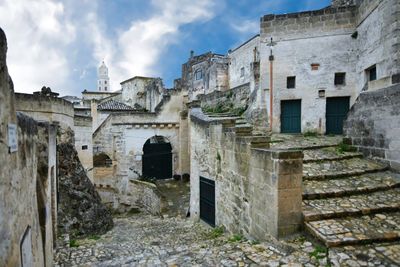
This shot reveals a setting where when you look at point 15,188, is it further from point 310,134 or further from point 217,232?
point 310,134

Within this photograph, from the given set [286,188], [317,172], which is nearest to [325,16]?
[317,172]

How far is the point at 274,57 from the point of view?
1055cm

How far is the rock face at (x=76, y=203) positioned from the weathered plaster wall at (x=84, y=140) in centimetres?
256

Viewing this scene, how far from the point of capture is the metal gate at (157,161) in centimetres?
1680

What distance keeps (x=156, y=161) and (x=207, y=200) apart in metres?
8.66

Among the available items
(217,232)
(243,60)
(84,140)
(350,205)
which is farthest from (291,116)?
(243,60)

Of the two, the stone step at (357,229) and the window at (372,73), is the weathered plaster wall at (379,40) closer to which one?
the window at (372,73)

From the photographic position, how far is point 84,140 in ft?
42.1

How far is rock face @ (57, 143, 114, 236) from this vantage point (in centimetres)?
840

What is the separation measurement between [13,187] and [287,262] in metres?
3.58

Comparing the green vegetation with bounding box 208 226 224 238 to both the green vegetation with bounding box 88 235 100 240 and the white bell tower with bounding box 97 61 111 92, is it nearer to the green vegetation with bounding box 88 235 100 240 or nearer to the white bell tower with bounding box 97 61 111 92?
the green vegetation with bounding box 88 235 100 240

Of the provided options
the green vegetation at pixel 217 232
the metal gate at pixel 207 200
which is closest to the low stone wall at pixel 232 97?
the metal gate at pixel 207 200

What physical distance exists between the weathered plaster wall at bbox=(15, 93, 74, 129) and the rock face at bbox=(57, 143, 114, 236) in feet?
3.64

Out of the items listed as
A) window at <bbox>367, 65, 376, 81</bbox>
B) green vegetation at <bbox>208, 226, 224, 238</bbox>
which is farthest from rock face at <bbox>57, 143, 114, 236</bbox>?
window at <bbox>367, 65, 376, 81</bbox>
